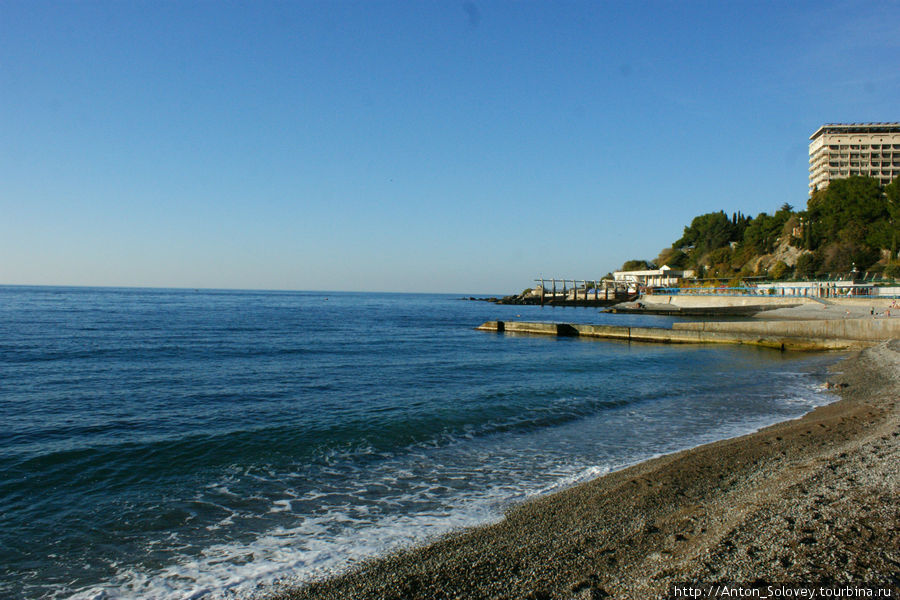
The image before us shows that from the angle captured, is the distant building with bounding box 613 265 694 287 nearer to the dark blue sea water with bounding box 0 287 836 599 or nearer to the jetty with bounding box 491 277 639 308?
the jetty with bounding box 491 277 639 308

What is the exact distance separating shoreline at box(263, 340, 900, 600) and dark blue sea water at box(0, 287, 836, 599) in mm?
813

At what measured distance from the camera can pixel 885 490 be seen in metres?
6.79

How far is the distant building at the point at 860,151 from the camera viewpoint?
114 metres

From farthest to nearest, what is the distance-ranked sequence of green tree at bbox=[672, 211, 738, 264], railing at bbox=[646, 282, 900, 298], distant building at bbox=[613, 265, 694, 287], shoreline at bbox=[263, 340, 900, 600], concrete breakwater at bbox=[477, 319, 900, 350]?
green tree at bbox=[672, 211, 738, 264] → distant building at bbox=[613, 265, 694, 287] → railing at bbox=[646, 282, 900, 298] → concrete breakwater at bbox=[477, 319, 900, 350] → shoreline at bbox=[263, 340, 900, 600]

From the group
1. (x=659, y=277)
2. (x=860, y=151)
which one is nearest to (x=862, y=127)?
(x=860, y=151)

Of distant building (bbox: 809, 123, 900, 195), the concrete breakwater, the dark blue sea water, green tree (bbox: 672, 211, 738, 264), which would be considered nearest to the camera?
the dark blue sea water

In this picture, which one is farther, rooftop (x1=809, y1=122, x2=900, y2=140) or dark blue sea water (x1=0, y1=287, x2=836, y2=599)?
rooftop (x1=809, y1=122, x2=900, y2=140)

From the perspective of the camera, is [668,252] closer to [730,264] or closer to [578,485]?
[730,264]

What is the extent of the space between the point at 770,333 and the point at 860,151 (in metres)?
115

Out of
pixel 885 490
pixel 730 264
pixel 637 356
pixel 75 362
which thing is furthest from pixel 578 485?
pixel 730 264

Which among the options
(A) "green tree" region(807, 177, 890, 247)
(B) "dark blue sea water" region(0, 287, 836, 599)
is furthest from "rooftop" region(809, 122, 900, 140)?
(B) "dark blue sea water" region(0, 287, 836, 599)

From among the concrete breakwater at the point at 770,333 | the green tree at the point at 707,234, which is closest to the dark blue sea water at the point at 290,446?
the concrete breakwater at the point at 770,333

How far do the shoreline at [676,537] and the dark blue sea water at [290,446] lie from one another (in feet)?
2.67

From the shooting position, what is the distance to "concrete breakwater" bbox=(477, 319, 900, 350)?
28.8m
